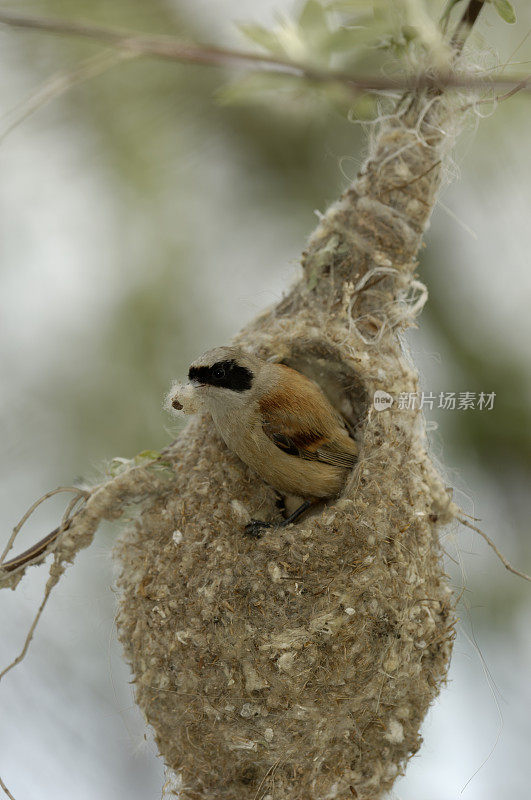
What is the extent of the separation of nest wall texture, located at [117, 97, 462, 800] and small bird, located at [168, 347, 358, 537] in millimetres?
110

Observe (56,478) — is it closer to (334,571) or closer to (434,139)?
(334,571)

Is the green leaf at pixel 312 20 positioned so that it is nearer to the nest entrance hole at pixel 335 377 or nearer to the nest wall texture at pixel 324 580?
the nest wall texture at pixel 324 580

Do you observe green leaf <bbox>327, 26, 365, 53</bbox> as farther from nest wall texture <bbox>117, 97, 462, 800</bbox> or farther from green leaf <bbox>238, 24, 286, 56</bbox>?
nest wall texture <bbox>117, 97, 462, 800</bbox>

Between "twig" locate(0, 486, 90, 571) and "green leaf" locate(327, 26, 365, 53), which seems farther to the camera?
"twig" locate(0, 486, 90, 571)

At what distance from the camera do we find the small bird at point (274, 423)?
2.83m

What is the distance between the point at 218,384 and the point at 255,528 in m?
0.55

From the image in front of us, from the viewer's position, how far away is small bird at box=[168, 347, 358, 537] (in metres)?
2.83

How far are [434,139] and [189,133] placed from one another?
0.94m

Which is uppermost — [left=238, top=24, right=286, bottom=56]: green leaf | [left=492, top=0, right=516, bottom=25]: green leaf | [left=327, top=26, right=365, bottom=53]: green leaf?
[left=492, top=0, right=516, bottom=25]: green leaf

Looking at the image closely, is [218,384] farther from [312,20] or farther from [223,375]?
[312,20]

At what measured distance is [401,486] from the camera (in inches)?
108

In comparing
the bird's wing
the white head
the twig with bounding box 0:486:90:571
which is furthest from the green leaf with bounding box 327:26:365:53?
the twig with bounding box 0:486:90:571

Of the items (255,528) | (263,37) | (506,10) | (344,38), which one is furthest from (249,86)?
(255,528)

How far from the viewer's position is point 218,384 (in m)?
2.80
